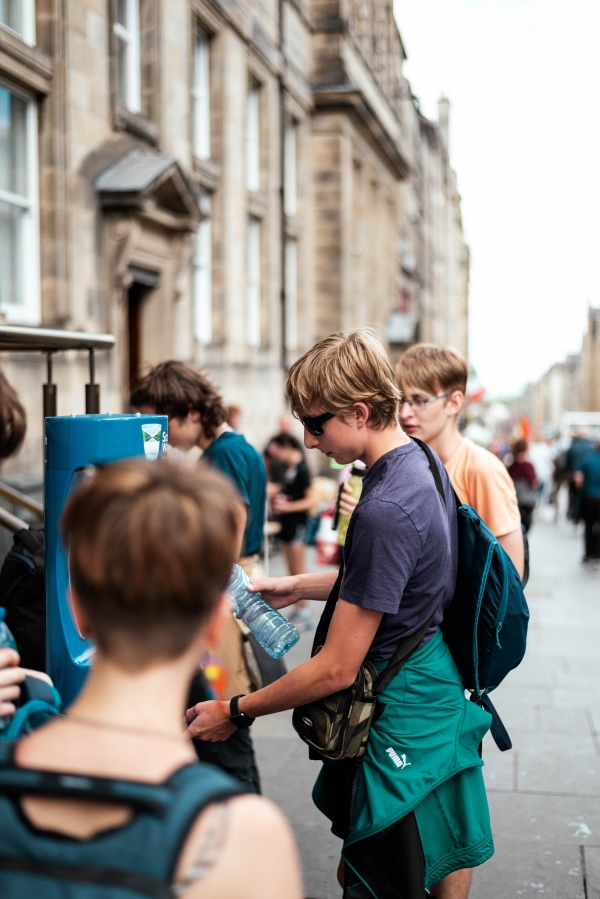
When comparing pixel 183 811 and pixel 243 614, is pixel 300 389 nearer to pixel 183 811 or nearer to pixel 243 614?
pixel 243 614

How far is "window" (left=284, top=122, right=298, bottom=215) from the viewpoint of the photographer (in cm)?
2003

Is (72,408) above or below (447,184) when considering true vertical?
below

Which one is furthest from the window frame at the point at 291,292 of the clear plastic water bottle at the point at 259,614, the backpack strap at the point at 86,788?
the backpack strap at the point at 86,788

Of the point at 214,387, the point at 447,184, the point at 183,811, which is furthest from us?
the point at 447,184

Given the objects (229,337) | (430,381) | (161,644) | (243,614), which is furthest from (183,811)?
(229,337)

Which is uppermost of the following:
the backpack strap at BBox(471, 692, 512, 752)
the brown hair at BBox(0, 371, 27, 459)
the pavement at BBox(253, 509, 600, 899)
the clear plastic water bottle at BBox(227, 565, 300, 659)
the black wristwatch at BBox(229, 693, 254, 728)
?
the brown hair at BBox(0, 371, 27, 459)

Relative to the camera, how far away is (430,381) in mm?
3762

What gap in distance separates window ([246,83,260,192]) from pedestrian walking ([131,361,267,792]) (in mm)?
13823

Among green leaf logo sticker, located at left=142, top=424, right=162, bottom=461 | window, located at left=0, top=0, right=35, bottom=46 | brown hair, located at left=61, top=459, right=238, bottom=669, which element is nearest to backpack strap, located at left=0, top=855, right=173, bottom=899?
brown hair, located at left=61, top=459, right=238, bottom=669

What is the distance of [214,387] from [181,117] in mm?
9339

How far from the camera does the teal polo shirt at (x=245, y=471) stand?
4156 millimetres

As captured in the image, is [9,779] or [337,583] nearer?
[9,779]

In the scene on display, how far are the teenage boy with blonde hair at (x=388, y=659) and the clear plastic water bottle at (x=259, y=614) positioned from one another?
399 millimetres

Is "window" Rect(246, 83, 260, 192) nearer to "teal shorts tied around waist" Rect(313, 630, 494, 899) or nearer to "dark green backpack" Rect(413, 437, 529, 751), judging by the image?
"dark green backpack" Rect(413, 437, 529, 751)
